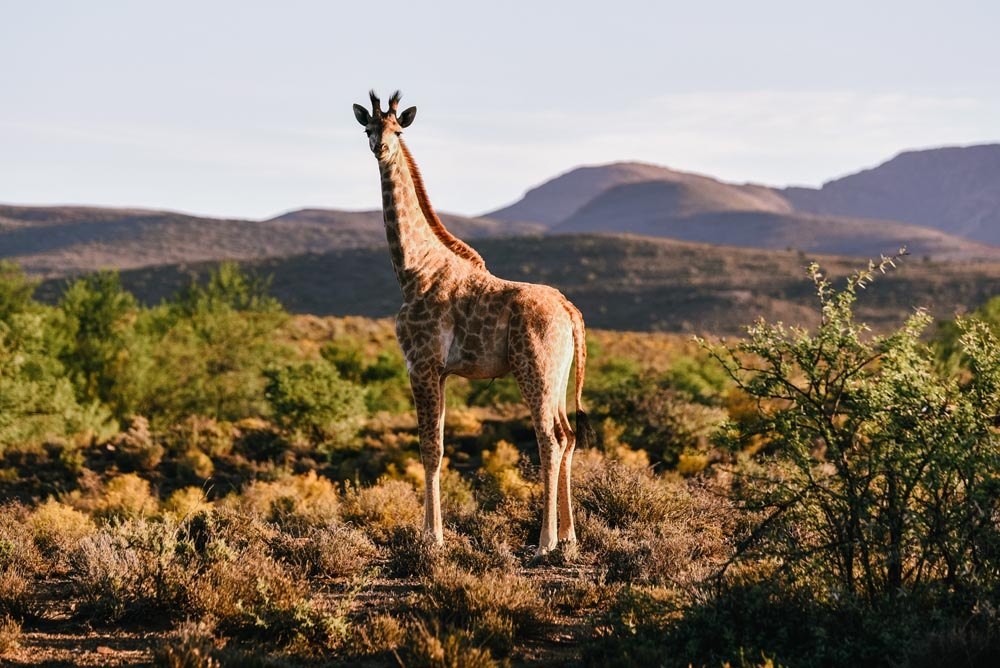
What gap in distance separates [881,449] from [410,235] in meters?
4.69

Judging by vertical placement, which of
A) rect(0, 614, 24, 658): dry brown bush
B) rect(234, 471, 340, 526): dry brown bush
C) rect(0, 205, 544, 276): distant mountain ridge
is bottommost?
rect(234, 471, 340, 526): dry brown bush

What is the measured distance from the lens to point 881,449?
6094 millimetres

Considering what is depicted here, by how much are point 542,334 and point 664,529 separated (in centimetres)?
260

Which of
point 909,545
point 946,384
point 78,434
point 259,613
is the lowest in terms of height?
point 78,434

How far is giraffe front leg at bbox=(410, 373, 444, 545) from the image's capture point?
8453 mm

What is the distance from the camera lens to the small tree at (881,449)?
5707mm

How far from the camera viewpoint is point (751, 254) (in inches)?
3829

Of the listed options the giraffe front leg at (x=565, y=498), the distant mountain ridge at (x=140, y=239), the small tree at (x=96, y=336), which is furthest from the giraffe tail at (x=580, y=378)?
the distant mountain ridge at (x=140, y=239)

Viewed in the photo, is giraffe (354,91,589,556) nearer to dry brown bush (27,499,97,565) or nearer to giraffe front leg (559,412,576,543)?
Result: giraffe front leg (559,412,576,543)

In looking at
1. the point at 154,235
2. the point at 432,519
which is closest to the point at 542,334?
the point at 432,519

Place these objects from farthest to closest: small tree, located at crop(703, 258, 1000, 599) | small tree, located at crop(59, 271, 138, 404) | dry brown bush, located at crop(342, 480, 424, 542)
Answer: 1. small tree, located at crop(59, 271, 138, 404)
2. dry brown bush, located at crop(342, 480, 424, 542)
3. small tree, located at crop(703, 258, 1000, 599)

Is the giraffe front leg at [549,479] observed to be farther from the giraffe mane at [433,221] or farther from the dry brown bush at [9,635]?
the dry brown bush at [9,635]

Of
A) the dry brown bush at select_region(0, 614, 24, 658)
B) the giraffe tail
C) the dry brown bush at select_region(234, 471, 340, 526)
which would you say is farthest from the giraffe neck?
the dry brown bush at select_region(0, 614, 24, 658)

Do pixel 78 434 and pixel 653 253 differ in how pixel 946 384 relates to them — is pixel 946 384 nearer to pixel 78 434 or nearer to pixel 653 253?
pixel 78 434
